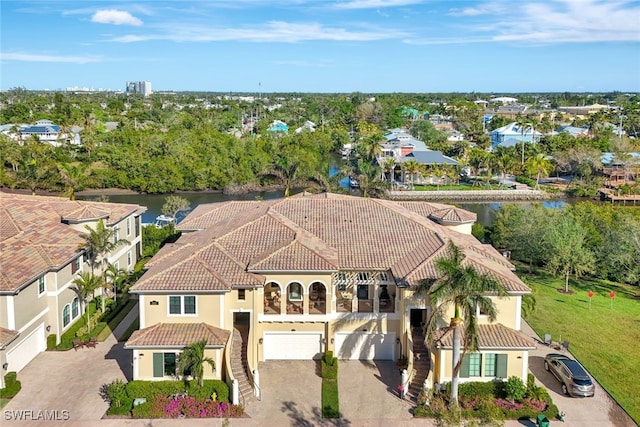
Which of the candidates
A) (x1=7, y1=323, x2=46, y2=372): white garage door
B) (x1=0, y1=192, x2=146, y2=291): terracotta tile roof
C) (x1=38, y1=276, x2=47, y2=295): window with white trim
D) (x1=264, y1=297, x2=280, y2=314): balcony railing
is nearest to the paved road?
(x1=7, y1=323, x2=46, y2=372): white garage door

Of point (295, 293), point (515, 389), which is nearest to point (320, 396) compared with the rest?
point (295, 293)

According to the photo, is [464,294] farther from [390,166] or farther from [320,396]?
[390,166]

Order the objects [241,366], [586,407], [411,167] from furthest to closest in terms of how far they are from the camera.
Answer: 1. [411,167]
2. [241,366]
3. [586,407]

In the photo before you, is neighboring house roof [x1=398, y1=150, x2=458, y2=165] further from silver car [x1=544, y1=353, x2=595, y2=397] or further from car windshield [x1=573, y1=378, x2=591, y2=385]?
car windshield [x1=573, y1=378, x2=591, y2=385]

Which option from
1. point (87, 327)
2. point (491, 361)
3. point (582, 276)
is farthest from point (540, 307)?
point (87, 327)

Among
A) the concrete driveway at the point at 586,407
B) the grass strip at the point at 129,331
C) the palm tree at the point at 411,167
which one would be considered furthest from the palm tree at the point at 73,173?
the concrete driveway at the point at 586,407

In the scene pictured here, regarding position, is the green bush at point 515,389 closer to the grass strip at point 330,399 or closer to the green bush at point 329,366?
the grass strip at point 330,399
